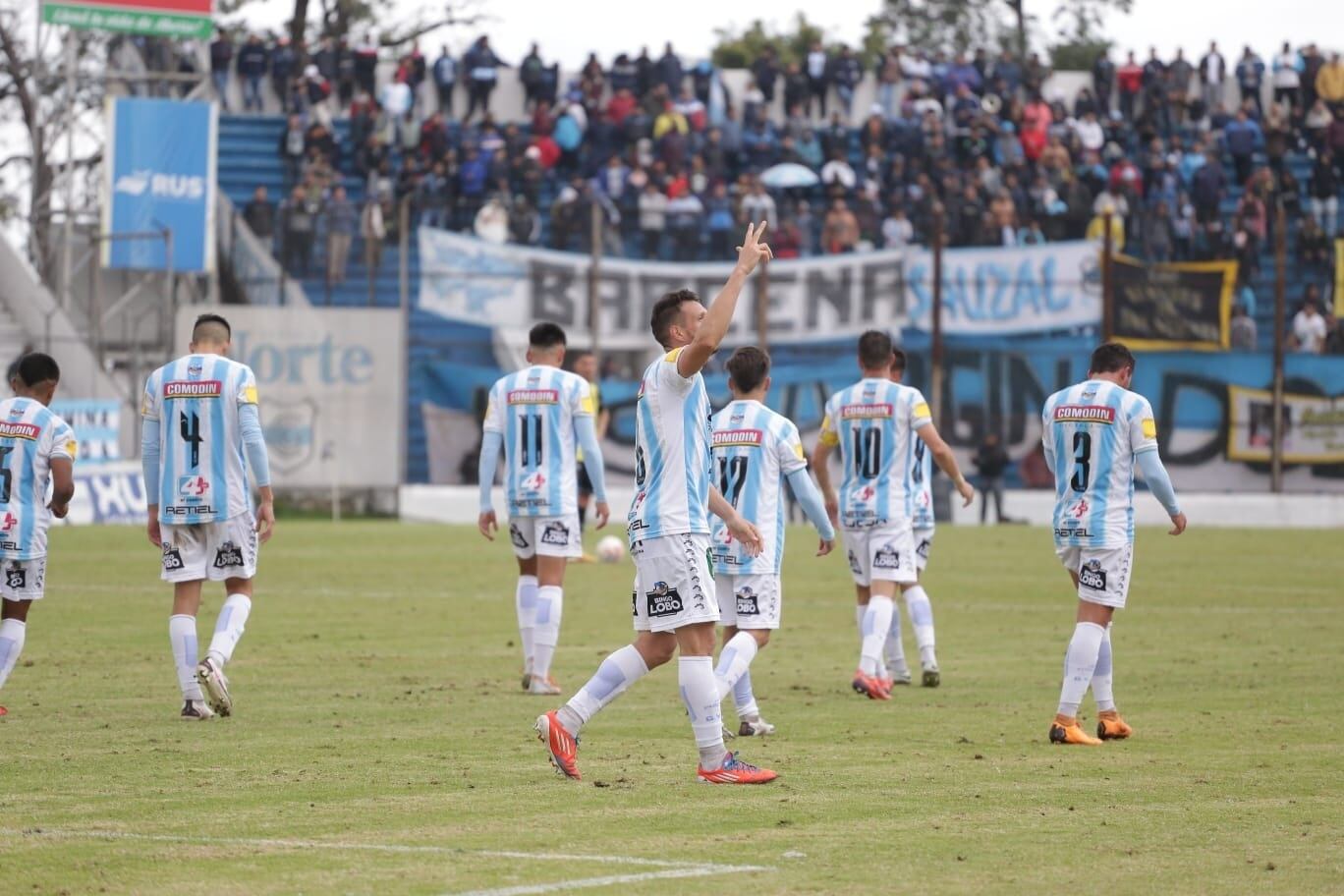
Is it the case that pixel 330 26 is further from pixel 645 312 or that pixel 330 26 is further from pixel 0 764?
pixel 0 764

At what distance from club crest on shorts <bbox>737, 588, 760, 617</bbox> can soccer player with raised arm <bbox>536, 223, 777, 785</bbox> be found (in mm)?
1755

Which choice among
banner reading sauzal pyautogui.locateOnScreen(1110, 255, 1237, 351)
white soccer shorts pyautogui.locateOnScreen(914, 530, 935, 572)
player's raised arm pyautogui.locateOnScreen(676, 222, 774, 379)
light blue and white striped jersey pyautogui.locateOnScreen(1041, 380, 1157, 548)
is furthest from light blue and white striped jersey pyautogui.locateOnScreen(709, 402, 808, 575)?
banner reading sauzal pyautogui.locateOnScreen(1110, 255, 1237, 351)

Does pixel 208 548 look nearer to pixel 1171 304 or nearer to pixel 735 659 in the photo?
pixel 735 659

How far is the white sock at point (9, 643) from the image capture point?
1122cm

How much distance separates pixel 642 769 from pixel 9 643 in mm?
4045

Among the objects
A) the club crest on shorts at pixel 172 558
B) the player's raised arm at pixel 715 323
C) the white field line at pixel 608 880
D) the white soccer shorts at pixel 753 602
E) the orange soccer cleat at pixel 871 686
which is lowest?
the orange soccer cleat at pixel 871 686

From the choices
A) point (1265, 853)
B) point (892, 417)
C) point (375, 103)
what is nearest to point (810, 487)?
point (892, 417)

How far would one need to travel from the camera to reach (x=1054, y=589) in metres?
21.2

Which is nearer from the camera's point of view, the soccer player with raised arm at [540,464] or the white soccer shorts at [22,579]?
the white soccer shorts at [22,579]

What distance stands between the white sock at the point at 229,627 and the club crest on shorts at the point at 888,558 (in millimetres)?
4057

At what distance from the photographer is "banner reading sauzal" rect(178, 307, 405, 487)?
3266 cm

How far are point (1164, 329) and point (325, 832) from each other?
2827 cm

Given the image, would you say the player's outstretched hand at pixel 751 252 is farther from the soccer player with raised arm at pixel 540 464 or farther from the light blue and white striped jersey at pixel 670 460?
the soccer player with raised arm at pixel 540 464

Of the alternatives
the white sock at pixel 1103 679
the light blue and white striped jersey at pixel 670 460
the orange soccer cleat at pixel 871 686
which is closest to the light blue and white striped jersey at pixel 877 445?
the orange soccer cleat at pixel 871 686
